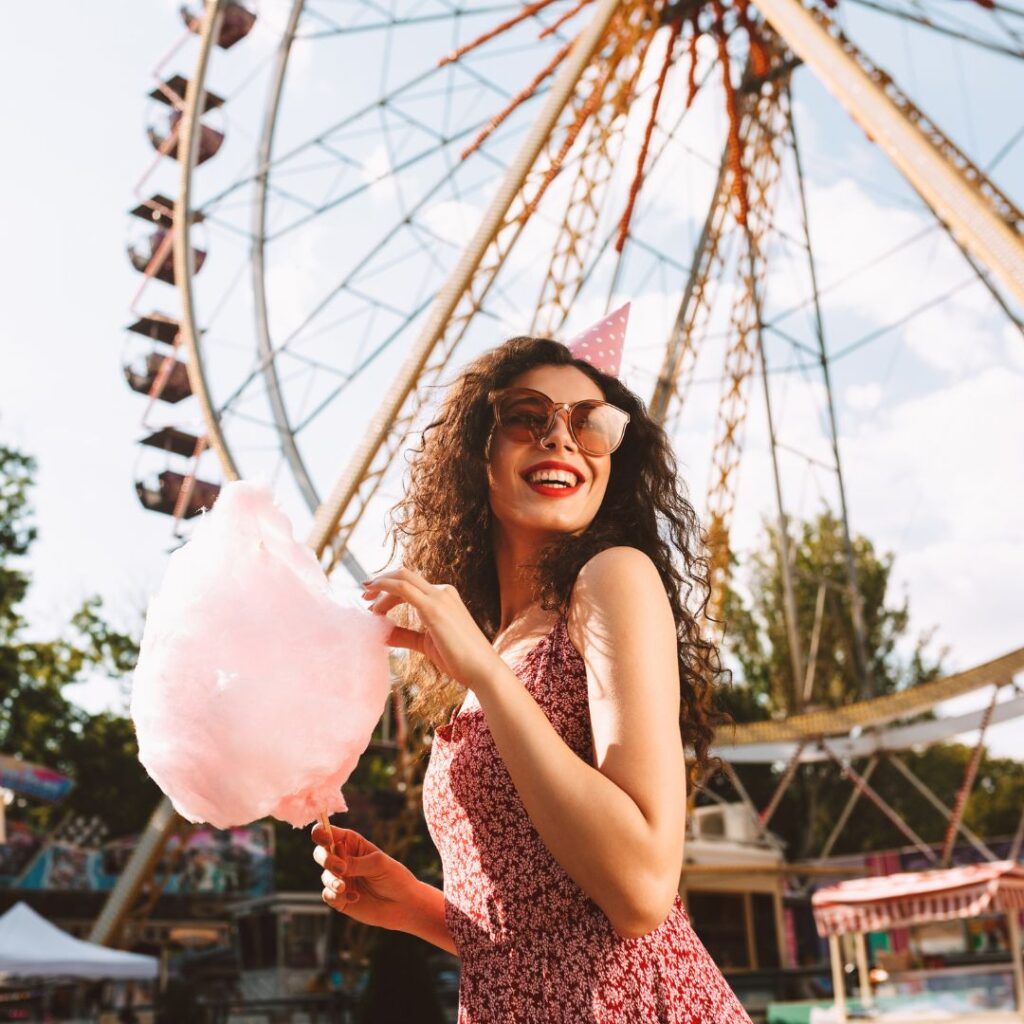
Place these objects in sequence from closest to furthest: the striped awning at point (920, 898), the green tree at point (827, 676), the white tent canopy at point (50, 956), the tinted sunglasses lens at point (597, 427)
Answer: the tinted sunglasses lens at point (597, 427) < the striped awning at point (920, 898) < the white tent canopy at point (50, 956) < the green tree at point (827, 676)

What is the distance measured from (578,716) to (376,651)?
35 cm

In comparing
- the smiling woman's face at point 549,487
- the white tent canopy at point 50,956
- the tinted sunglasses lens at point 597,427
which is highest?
the tinted sunglasses lens at point 597,427

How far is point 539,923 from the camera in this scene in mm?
1729

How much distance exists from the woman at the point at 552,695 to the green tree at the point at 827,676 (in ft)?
102

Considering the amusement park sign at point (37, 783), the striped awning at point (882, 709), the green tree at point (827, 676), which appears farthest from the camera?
the green tree at point (827, 676)

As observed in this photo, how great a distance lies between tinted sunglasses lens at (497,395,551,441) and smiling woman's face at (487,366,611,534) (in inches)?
0.7

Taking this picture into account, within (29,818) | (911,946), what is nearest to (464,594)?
(911,946)

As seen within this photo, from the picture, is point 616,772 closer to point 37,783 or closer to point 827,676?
point 37,783

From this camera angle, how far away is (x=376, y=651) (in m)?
1.90

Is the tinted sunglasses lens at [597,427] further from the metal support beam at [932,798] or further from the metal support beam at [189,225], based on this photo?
the metal support beam at [932,798]

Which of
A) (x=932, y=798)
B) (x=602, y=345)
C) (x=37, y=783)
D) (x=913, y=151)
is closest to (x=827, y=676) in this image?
(x=932, y=798)

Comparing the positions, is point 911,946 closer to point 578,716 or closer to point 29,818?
point 29,818

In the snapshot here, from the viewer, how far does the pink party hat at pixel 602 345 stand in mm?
2412

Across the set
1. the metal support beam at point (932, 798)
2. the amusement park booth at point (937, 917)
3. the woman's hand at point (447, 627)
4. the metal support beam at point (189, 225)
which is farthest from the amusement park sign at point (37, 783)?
the woman's hand at point (447, 627)
